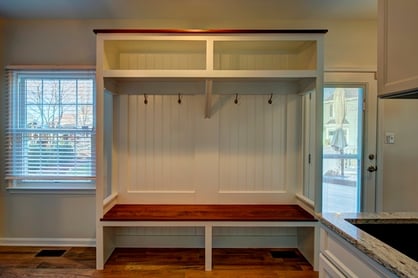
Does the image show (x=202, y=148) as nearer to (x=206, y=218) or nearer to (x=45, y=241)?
(x=206, y=218)

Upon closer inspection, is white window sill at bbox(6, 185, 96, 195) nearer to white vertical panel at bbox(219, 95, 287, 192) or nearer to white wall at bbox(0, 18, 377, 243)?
white wall at bbox(0, 18, 377, 243)

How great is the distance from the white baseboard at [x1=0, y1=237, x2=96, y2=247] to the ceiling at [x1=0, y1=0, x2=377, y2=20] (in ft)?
7.59

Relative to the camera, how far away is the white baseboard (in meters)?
3.39

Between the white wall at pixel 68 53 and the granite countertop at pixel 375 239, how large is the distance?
2.13 meters

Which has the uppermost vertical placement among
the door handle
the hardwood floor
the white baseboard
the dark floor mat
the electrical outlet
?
the electrical outlet

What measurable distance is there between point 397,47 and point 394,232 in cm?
86

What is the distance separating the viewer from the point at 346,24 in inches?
129

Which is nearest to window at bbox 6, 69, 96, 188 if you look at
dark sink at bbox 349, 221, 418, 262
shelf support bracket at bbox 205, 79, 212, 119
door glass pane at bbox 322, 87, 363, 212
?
shelf support bracket at bbox 205, 79, 212, 119

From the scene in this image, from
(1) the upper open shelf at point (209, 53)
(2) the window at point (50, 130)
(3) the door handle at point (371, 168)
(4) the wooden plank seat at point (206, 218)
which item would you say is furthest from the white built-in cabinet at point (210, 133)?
(3) the door handle at point (371, 168)

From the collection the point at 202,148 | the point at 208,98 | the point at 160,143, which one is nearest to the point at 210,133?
the point at 202,148

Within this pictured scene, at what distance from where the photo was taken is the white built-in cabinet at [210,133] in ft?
10.5

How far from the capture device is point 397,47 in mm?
1456

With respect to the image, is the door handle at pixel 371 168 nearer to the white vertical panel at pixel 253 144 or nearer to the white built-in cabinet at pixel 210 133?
the white built-in cabinet at pixel 210 133

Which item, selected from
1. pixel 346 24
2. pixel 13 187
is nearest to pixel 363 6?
pixel 346 24
